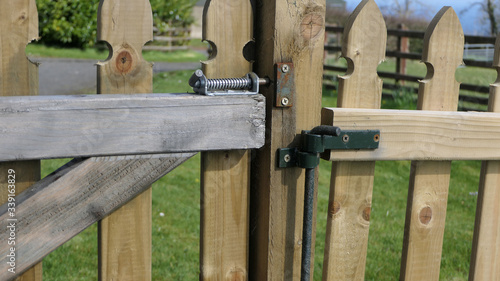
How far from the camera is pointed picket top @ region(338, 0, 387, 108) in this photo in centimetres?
179

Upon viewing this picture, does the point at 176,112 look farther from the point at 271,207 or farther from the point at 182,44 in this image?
the point at 182,44

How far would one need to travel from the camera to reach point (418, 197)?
199cm

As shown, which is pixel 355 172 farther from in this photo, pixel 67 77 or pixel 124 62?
pixel 67 77

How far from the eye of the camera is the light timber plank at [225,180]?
1.64 m

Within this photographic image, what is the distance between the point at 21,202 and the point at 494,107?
1.58 metres

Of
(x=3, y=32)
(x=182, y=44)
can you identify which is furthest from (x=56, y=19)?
(x=3, y=32)

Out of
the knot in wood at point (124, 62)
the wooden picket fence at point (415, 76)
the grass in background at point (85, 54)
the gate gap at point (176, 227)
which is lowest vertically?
the gate gap at point (176, 227)

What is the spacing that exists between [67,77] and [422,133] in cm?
1209

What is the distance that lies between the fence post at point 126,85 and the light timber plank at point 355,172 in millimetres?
595

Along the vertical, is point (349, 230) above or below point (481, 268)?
above

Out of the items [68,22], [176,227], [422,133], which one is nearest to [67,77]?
[68,22]

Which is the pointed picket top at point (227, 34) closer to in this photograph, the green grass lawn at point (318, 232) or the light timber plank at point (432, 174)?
the light timber plank at point (432, 174)

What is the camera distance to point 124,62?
5.17 ft

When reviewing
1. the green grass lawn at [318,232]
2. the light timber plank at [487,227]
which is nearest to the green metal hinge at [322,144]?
the light timber plank at [487,227]
